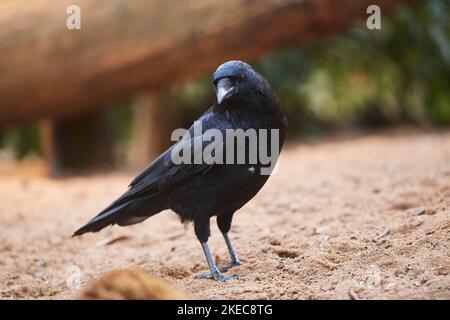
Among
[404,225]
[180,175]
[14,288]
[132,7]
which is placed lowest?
[14,288]

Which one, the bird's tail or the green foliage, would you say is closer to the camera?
the bird's tail

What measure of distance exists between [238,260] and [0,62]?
14.5ft

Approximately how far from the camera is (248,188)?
3330 millimetres

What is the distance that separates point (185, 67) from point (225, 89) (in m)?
3.73

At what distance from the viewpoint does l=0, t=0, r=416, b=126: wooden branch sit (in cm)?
648

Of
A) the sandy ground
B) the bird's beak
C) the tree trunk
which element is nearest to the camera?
the sandy ground

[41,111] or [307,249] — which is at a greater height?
[41,111]

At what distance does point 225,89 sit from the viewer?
128 inches

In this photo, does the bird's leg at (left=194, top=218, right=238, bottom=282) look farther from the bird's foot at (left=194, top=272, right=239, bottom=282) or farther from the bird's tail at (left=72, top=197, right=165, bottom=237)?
the bird's tail at (left=72, top=197, right=165, bottom=237)

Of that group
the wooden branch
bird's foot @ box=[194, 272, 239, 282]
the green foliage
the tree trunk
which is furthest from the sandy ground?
the green foliage

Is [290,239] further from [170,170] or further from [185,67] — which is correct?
[185,67]

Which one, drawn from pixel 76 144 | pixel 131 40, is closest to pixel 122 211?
pixel 131 40
